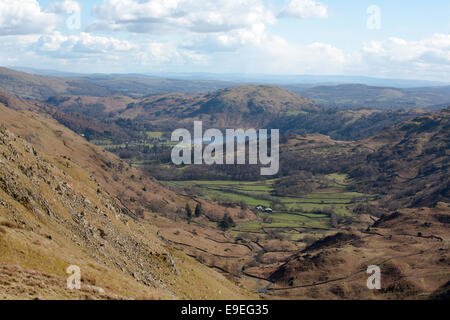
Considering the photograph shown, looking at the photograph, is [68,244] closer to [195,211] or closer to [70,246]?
[70,246]

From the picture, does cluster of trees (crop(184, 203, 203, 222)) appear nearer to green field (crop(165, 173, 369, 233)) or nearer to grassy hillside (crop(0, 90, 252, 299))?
green field (crop(165, 173, 369, 233))

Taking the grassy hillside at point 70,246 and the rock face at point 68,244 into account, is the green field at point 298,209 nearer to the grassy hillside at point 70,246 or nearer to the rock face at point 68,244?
the grassy hillside at point 70,246

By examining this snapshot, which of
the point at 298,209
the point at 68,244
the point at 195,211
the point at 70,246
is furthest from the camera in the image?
the point at 298,209

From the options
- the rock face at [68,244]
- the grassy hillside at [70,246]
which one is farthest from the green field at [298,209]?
the rock face at [68,244]

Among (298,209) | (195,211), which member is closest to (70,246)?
(195,211)

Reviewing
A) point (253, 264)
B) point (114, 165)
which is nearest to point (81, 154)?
point (114, 165)

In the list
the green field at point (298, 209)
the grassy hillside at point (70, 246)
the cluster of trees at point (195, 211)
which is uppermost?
the grassy hillside at point (70, 246)

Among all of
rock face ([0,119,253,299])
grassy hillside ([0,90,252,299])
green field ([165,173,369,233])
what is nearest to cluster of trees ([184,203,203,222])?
green field ([165,173,369,233])
